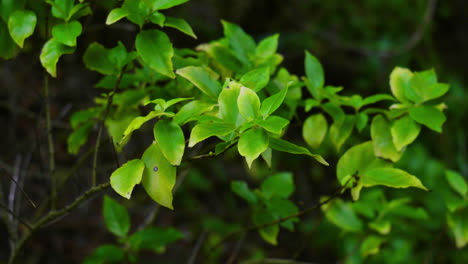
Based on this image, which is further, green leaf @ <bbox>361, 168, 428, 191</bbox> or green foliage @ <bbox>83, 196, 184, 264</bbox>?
green foliage @ <bbox>83, 196, 184, 264</bbox>

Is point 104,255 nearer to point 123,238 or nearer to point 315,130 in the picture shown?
point 123,238

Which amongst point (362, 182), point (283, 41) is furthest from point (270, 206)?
point (283, 41)

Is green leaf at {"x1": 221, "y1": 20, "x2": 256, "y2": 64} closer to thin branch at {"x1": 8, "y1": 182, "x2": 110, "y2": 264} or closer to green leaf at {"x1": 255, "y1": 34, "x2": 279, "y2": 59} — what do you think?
green leaf at {"x1": 255, "y1": 34, "x2": 279, "y2": 59}

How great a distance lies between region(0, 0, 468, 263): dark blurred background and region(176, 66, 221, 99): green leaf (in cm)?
170

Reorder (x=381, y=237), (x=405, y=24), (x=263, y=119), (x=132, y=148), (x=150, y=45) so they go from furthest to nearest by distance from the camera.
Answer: (x=405, y=24)
(x=132, y=148)
(x=381, y=237)
(x=150, y=45)
(x=263, y=119)

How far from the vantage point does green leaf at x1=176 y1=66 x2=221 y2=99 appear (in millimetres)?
821

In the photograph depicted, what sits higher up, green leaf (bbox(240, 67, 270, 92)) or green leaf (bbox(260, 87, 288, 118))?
green leaf (bbox(260, 87, 288, 118))

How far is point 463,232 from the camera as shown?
1140mm

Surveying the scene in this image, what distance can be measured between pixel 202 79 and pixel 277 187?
414 millimetres

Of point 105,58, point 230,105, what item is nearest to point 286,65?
point 105,58

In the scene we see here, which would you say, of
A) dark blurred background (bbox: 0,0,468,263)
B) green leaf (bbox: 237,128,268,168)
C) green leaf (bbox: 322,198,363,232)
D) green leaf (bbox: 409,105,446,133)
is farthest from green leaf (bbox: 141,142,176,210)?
dark blurred background (bbox: 0,0,468,263)

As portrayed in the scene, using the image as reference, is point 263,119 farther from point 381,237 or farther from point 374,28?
point 374,28

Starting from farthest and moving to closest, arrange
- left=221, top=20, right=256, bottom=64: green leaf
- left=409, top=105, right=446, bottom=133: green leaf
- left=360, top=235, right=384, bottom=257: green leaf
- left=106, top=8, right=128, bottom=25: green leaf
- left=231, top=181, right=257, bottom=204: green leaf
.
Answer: left=360, top=235, right=384, bottom=257: green leaf
left=231, top=181, right=257, bottom=204: green leaf
left=221, top=20, right=256, bottom=64: green leaf
left=409, top=105, right=446, bottom=133: green leaf
left=106, top=8, right=128, bottom=25: green leaf

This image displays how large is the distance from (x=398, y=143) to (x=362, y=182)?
10 cm
